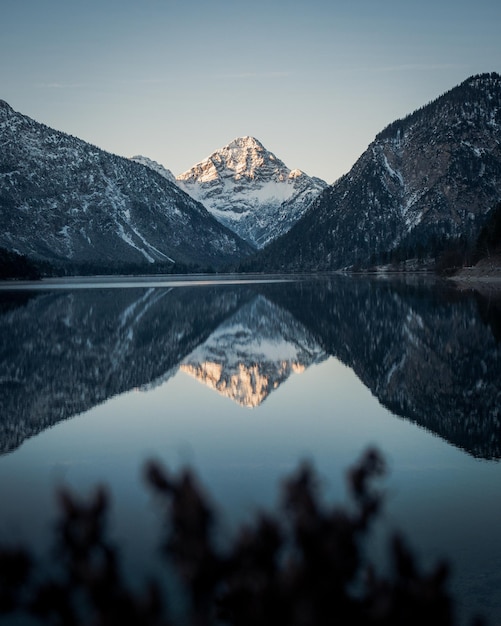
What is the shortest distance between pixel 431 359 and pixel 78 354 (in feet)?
67.5

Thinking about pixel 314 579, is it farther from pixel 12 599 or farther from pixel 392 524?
pixel 392 524

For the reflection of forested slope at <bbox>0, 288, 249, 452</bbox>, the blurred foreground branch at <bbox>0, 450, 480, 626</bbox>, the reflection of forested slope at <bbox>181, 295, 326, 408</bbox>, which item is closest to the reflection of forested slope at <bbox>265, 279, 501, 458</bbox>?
the reflection of forested slope at <bbox>181, 295, 326, 408</bbox>

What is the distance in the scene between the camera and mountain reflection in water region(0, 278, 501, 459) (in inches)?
1044

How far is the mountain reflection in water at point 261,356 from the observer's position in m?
26.5

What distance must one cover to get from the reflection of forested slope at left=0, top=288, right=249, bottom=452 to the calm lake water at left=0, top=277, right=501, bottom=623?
0.18m

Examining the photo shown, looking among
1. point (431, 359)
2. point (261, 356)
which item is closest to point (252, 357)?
point (261, 356)

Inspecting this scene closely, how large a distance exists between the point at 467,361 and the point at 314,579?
104 ft

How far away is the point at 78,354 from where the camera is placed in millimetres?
43469

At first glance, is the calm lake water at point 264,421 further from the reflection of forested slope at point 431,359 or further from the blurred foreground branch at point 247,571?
the blurred foreground branch at point 247,571

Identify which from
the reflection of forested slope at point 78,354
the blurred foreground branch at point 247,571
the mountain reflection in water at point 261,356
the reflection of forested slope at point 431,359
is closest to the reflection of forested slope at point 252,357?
the mountain reflection in water at point 261,356

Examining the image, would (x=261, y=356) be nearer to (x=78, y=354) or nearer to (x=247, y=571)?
(x=78, y=354)

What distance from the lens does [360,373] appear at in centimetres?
3569

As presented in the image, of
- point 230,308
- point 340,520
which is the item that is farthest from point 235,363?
point 230,308

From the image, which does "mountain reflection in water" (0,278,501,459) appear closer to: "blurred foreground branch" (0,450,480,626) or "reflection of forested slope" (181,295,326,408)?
"reflection of forested slope" (181,295,326,408)
